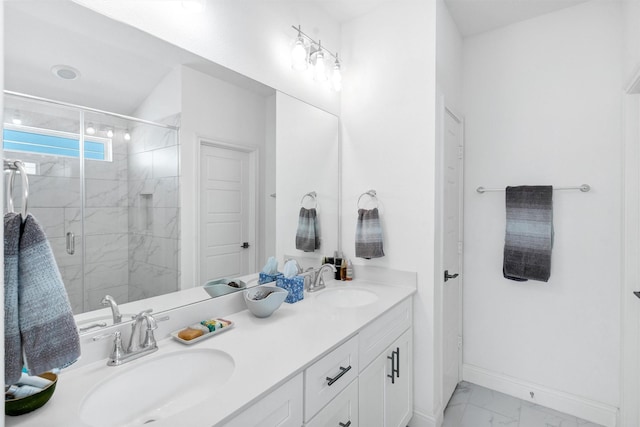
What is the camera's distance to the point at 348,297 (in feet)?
6.39

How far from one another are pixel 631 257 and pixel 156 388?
7.85 feet

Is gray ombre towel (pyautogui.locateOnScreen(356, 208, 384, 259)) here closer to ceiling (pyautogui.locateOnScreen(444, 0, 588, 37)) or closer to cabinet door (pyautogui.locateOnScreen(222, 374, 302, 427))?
cabinet door (pyautogui.locateOnScreen(222, 374, 302, 427))

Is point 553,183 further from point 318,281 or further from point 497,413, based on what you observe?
point 318,281

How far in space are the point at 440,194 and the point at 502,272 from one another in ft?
2.85

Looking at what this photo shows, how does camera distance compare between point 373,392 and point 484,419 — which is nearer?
point 373,392

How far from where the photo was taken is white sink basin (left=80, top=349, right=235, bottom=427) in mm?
888

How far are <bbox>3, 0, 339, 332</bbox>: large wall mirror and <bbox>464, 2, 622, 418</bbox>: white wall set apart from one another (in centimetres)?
159

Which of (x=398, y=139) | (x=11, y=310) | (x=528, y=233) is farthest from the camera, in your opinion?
(x=528, y=233)

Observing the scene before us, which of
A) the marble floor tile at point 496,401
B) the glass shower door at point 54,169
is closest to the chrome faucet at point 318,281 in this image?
the glass shower door at point 54,169

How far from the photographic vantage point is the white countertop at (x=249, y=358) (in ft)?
2.56

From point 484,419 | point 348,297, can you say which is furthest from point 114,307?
point 484,419

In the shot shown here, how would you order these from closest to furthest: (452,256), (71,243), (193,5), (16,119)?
(16,119) → (71,243) → (193,5) → (452,256)

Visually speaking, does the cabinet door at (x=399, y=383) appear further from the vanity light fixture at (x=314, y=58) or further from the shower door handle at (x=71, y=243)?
the vanity light fixture at (x=314, y=58)

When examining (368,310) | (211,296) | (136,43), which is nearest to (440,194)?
(368,310)
